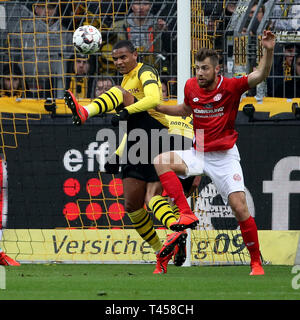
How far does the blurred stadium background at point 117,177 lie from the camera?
1088 cm

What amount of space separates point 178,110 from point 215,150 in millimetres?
577

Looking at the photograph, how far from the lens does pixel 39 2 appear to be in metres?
12.0

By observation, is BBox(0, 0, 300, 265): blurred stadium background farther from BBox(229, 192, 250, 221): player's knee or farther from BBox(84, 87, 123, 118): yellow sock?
BBox(229, 192, 250, 221): player's knee

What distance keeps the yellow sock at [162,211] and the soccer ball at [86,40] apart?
6.59 ft

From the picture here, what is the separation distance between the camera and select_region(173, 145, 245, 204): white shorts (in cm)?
806

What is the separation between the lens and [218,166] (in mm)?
8133

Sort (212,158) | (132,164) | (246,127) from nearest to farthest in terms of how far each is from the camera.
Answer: (212,158)
(132,164)
(246,127)

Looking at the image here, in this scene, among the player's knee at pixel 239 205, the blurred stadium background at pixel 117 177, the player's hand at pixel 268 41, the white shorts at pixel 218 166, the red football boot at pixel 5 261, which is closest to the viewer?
the player's hand at pixel 268 41

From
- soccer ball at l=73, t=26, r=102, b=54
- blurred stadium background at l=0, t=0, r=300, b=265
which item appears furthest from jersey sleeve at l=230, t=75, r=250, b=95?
blurred stadium background at l=0, t=0, r=300, b=265

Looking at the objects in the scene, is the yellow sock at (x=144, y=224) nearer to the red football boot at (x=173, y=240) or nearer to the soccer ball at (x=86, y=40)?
the red football boot at (x=173, y=240)

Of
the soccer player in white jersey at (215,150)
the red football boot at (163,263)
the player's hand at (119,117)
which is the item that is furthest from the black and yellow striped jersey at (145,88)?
the red football boot at (163,263)
